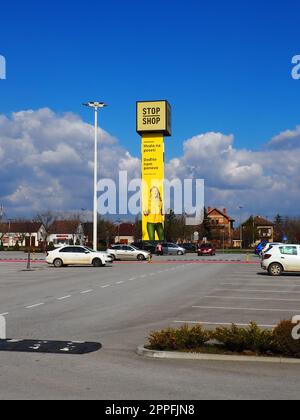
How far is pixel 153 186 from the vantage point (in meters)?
77.2

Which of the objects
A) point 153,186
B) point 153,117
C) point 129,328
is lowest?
point 129,328

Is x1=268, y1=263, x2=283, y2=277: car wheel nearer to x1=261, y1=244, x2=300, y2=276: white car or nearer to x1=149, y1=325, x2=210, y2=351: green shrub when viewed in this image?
x1=261, y1=244, x2=300, y2=276: white car

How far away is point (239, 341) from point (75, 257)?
2807 centimetres

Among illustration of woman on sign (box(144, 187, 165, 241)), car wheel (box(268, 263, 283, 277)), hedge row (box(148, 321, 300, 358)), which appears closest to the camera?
hedge row (box(148, 321, 300, 358))

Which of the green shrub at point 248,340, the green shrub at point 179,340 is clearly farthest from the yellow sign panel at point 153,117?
the green shrub at point 248,340

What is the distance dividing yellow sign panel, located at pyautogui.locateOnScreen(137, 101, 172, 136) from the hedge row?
226 ft

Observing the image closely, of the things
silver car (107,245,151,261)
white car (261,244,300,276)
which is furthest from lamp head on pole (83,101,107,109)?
white car (261,244,300,276)

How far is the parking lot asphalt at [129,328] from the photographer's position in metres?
6.96

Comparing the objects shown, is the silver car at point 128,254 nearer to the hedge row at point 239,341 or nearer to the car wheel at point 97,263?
the car wheel at point 97,263

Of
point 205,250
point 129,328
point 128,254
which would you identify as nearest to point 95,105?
point 128,254

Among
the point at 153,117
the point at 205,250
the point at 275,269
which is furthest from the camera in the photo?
the point at 153,117

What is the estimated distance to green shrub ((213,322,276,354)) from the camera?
8805 mm

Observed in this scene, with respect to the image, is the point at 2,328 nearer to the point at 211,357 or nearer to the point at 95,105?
the point at 211,357

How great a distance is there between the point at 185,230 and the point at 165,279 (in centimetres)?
9425
